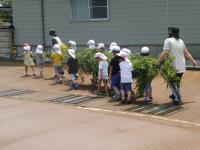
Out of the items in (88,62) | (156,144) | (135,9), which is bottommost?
(156,144)

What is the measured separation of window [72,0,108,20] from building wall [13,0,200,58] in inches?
8.2

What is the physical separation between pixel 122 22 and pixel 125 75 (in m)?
7.80

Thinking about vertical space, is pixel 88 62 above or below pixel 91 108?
above

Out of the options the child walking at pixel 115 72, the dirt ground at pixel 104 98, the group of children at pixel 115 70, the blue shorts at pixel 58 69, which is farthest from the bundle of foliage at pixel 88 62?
the child walking at pixel 115 72

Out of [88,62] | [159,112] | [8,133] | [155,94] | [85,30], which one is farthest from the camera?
[85,30]

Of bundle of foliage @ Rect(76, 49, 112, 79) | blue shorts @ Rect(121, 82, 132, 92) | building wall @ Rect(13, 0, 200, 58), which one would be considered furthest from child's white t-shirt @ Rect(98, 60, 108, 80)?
building wall @ Rect(13, 0, 200, 58)

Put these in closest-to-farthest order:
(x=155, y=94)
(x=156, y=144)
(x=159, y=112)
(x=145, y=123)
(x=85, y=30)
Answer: (x=156, y=144) → (x=145, y=123) → (x=159, y=112) → (x=155, y=94) → (x=85, y=30)

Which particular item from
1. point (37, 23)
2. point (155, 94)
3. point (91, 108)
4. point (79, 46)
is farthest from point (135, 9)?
point (91, 108)

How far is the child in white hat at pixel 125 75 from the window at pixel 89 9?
808 cm

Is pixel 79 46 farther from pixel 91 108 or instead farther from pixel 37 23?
pixel 91 108

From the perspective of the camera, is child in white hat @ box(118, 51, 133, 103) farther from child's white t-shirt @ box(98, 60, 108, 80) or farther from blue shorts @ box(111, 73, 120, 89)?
child's white t-shirt @ box(98, 60, 108, 80)

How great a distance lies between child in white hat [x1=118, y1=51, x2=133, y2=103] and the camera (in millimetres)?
12391

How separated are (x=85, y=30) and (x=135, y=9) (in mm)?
2584

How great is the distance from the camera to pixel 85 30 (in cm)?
2109
